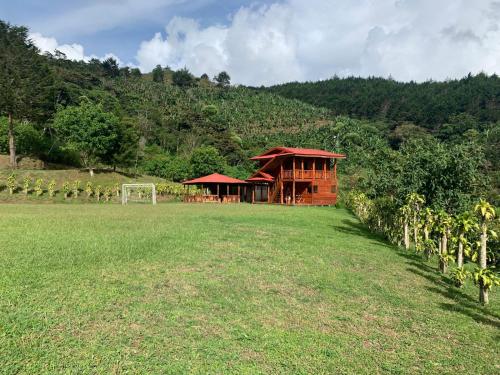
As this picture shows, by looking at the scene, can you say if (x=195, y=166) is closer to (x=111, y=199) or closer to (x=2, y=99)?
(x=111, y=199)

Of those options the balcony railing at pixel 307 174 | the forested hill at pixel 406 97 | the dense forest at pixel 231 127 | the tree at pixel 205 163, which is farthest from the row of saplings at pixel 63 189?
the forested hill at pixel 406 97

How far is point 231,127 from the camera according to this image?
86.1 meters

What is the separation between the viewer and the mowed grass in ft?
16.1

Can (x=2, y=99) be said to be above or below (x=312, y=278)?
above

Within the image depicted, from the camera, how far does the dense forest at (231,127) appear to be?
17188 mm

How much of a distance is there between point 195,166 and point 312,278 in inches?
1615

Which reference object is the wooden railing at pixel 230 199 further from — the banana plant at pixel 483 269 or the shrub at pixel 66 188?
the banana plant at pixel 483 269

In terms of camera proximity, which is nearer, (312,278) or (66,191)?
(312,278)

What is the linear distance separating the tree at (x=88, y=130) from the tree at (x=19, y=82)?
318 centimetres

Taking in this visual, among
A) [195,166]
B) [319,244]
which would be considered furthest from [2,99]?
[319,244]

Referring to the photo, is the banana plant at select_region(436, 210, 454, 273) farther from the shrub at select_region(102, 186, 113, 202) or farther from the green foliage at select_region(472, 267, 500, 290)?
the shrub at select_region(102, 186, 113, 202)

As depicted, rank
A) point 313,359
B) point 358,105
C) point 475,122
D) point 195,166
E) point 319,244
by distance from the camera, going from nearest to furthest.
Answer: point 313,359
point 319,244
point 195,166
point 475,122
point 358,105

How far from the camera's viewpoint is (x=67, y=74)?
3049 inches

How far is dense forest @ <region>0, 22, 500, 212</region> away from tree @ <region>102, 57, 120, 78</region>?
1.49 ft
